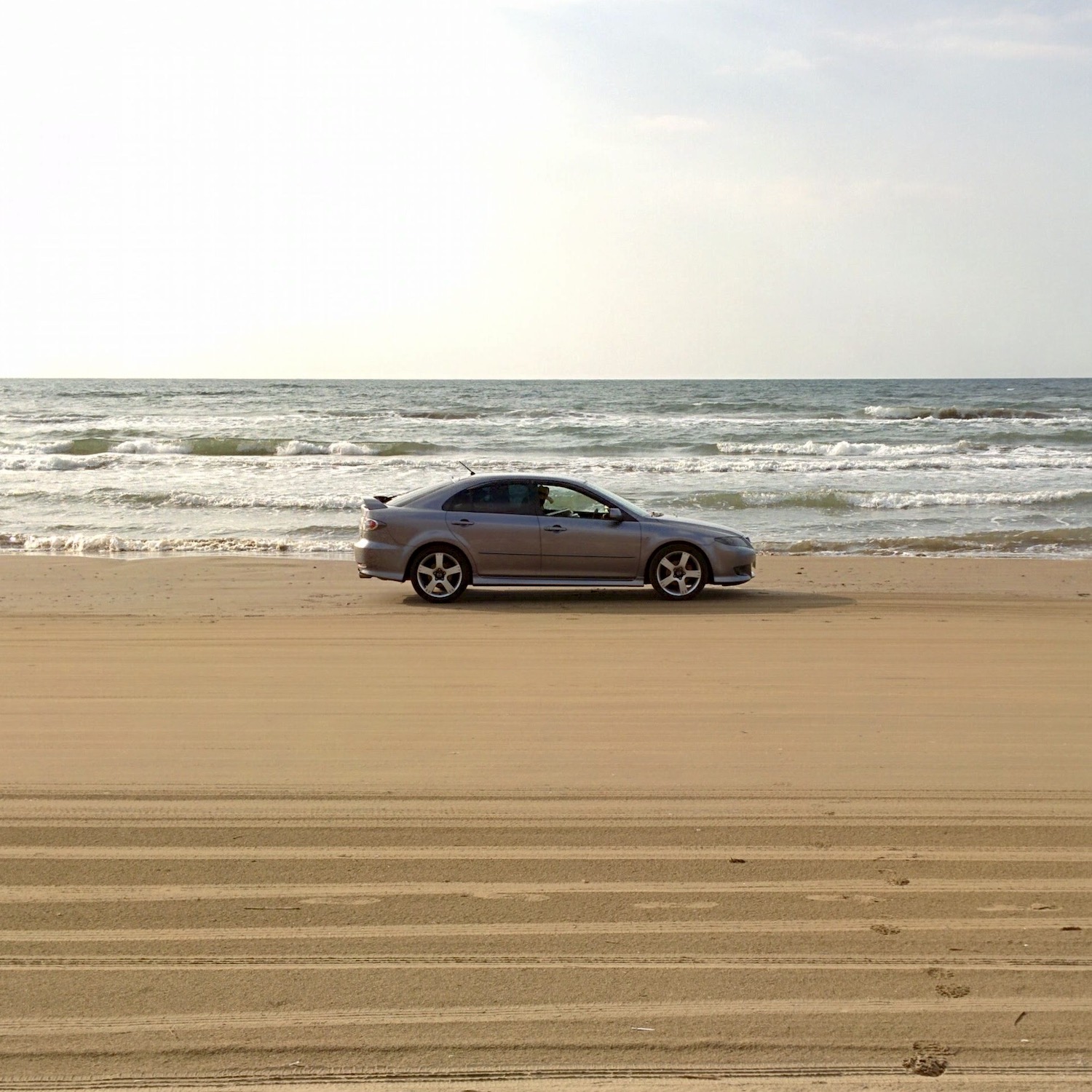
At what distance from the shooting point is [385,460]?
3353 cm

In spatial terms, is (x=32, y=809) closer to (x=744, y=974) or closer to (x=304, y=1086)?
(x=304, y=1086)

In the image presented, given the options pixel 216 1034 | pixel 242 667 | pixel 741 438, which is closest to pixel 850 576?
pixel 242 667

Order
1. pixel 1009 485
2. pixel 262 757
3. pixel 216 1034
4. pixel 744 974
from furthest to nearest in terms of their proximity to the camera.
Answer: pixel 1009 485 → pixel 262 757 → pixel 744 974 → pixel 216 1034

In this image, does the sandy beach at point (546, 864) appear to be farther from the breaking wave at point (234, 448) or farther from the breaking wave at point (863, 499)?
the breaking wave at point (234, 448)

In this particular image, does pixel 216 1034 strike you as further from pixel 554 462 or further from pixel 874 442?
pixel 874 442

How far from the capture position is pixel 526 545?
12.6 meters

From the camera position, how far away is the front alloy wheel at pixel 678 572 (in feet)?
41.5

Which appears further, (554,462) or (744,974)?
(554,462)

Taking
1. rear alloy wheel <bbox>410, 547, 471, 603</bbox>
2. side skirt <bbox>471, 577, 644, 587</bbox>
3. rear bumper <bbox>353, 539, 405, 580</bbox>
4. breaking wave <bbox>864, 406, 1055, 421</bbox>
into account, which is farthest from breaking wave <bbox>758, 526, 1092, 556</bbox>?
breaking wave <bbox>864, 406, 1055, 421</bbox>

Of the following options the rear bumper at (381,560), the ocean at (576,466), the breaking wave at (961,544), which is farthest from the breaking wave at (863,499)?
the rear bumper at (381,560)

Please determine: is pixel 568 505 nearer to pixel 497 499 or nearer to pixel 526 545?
pixel 526 545

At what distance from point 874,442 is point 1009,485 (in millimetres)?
14639

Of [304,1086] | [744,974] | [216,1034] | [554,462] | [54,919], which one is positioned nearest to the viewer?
[304,1086]

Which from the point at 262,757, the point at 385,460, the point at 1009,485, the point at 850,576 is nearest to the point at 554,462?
the point at 385,460
